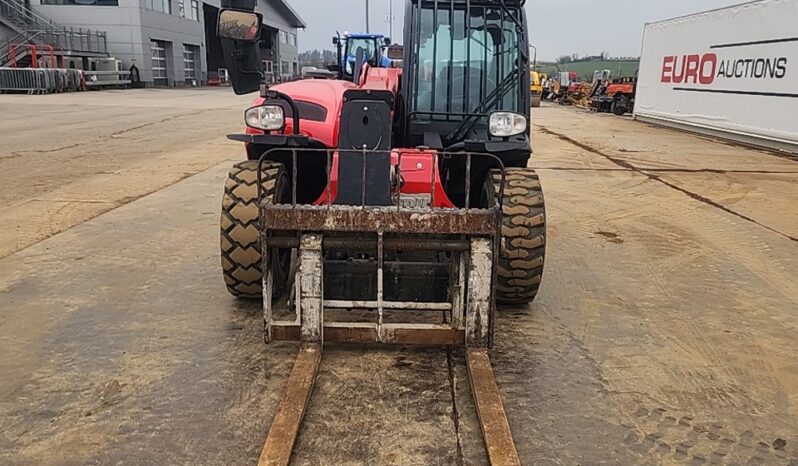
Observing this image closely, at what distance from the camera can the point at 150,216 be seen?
23.7ft

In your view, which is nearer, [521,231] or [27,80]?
[521,231]

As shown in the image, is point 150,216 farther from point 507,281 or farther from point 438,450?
point 438,450

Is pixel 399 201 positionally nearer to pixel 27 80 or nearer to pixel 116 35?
pixel 27 80

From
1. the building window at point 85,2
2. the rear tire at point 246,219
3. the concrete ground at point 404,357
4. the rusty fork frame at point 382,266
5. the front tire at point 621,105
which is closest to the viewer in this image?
the concrete ground at point 404,357

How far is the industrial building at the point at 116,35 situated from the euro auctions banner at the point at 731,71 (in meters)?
19.4

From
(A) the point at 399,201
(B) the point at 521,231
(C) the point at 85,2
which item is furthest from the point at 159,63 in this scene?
(A) the point at 399,201

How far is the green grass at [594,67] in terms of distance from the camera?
40.9m

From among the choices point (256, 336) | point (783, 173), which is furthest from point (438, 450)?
point (783, 173)

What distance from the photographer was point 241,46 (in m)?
3.88

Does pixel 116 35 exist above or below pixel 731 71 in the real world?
above

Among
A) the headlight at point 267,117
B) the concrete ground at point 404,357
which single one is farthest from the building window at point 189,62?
the headlight at point 267,117

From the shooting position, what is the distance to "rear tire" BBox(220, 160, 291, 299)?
4160 mm

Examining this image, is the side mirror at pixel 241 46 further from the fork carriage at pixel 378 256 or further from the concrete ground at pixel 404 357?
the concrete ground at pixel 404 357

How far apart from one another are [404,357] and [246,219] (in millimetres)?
1337
